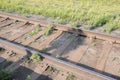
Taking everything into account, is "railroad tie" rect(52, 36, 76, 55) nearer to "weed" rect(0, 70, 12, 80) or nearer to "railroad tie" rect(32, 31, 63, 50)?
"railroad tie" rect(32, 31, 63, 50)

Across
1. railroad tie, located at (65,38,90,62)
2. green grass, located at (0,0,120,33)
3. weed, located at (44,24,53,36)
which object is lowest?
railroad tie, located at (65,38,90,62)

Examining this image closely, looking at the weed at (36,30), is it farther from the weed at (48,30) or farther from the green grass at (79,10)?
the green grass at (79,10)

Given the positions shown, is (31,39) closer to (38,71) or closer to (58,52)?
(58,52)

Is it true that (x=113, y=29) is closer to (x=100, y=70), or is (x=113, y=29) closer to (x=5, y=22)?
(x=100, y=70)

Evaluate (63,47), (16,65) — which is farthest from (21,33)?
(16,65)

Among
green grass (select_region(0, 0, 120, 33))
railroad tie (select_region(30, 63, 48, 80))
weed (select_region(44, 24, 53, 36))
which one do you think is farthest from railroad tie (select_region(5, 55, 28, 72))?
green grass (select_region(0, 0, 120, 33))

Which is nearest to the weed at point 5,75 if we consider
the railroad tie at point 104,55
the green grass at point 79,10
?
the railroad tie at point 104,55
